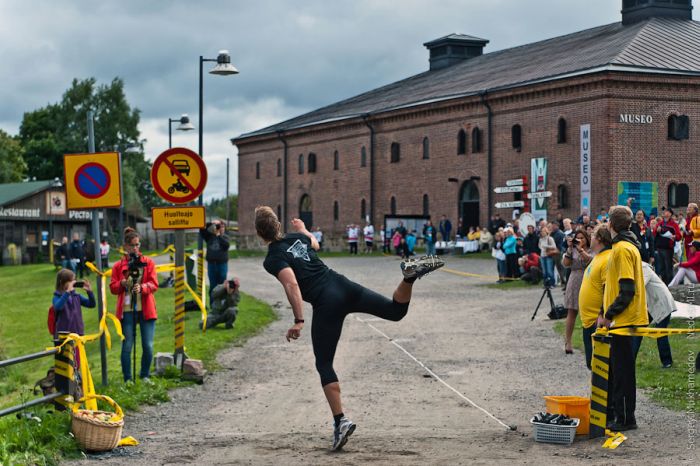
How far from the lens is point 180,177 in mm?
15336

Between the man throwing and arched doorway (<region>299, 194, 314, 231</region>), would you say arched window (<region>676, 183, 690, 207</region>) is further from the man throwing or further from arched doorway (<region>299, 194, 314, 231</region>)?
the man throwing

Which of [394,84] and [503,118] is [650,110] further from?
[394,84]

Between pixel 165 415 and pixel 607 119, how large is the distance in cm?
3590

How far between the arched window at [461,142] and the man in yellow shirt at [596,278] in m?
42.7

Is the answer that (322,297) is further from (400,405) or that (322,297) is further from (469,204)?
(469,204)

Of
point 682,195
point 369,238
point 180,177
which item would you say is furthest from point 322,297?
point 369,238

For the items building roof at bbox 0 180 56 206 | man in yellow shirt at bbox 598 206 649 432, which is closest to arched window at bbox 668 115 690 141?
man in yellow shirt at bbox 598 206 649 432

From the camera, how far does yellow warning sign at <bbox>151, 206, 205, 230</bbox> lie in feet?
50.8

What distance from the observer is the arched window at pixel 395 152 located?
2372 inches

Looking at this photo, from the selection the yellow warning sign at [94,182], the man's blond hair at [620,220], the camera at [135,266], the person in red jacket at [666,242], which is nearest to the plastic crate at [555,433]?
the man's blond hair at [620,220]

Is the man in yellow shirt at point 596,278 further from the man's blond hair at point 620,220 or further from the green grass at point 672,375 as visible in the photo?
the green grass at point 672,375

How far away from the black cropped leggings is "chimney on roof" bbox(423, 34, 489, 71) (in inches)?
2384

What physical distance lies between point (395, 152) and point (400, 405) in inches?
1893

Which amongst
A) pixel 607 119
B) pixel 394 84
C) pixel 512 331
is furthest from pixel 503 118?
pixel 512 331
